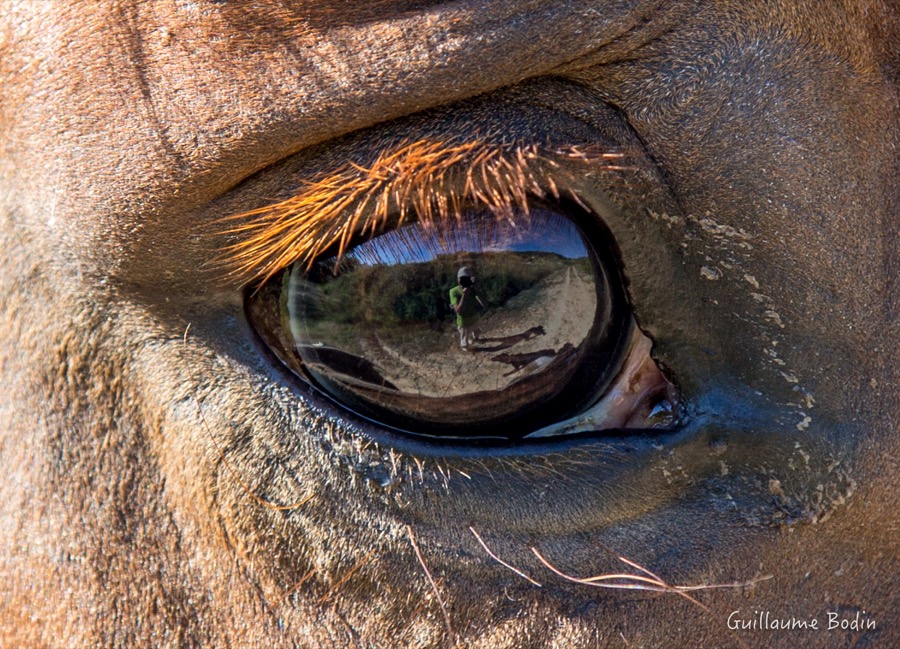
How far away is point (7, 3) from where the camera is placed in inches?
52.1

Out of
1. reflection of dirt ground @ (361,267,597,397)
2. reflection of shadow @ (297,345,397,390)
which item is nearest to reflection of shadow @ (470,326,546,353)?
reflection of dirt ground @ (361,267,597,397)

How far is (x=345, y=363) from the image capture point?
133 cm

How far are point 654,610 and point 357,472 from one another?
0.52 m

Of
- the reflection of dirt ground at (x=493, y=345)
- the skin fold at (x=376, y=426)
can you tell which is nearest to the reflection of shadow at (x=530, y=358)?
the reflection of dirt ground at (x=493, y=345)

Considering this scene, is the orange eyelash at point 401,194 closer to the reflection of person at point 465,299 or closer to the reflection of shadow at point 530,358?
the reflection of person at point 465,299

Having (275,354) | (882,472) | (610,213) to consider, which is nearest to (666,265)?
(610,213)

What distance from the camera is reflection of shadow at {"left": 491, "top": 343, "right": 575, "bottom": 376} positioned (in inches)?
52.0

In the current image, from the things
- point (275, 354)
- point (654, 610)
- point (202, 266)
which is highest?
point (202, 266)

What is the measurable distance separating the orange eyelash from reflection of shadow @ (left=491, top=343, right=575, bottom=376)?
22 centimetres

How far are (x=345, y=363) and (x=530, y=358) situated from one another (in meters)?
0.29

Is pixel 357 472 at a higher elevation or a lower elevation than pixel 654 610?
higher

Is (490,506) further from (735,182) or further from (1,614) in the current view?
(1,614)

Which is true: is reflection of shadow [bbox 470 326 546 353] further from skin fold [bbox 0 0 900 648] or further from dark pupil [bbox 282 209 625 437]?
skin fold [bbox 0 0 900 648]

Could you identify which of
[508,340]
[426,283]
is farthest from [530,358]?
[426,283]
